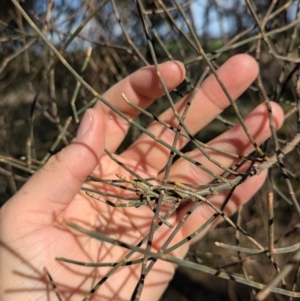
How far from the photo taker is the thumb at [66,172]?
0.80m

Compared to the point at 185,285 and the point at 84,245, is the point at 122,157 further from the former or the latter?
the point at 185,285

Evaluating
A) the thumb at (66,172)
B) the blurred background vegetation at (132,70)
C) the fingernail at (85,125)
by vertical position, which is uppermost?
the blurred background vegetation at (132,70)

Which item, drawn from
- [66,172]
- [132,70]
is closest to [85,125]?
[66,172]

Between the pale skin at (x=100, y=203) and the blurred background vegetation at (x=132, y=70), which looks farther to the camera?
the blurred background vegetation at (x=132, y=70)

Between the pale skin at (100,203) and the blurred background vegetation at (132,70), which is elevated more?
the blurred background vegetation at (132,70)

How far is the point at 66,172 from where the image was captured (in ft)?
2.60

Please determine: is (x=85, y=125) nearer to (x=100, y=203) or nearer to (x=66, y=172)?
(x=66, y=172)

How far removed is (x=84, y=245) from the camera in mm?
912

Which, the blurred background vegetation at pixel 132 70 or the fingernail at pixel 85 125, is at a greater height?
the blurred background vegetation at pixel 132 70

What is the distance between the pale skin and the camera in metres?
0.81

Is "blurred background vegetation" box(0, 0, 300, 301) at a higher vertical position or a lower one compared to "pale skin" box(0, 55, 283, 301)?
higher

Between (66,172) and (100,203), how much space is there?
0.22m

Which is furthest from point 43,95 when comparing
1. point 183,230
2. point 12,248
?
point 12,248

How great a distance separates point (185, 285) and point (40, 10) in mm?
1249
